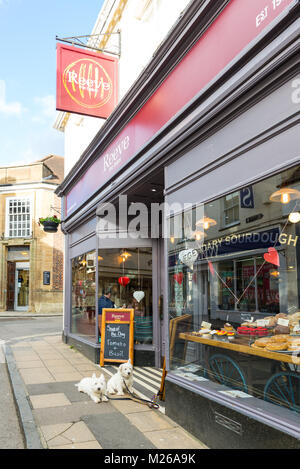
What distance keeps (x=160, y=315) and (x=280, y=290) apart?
11.2 ft

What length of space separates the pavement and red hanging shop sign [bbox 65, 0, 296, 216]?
12.8 feet

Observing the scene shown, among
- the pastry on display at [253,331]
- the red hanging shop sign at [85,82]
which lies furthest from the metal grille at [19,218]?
the pastry on display at [253,331]

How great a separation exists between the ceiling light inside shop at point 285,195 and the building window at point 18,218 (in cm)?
2450

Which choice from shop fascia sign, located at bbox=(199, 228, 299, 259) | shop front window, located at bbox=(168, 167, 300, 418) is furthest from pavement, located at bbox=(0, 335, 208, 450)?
shop fascia sign, located at bbox=(199, 228, 299, 259)

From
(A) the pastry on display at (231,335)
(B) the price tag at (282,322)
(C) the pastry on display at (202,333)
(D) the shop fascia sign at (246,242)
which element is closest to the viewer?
(B) the price tag at (282,322)

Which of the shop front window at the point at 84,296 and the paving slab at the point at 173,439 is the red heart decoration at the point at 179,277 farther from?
the shop front window at the point at 84,296

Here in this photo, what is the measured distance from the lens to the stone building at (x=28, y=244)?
25.8 meters

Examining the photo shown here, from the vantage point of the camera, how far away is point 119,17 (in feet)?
28.1

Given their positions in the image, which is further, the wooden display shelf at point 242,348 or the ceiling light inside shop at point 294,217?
the ceiling light inside shop at point 294,217

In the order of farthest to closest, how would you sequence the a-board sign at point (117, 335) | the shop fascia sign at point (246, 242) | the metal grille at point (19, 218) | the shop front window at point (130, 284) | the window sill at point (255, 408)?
the metal grille at point (19, 218) → the shop front window at point (130, 284) → the a-board sign at point (117, 335) → the shop fascia sign at point (246, 242) → the window sill at point (255, 408)

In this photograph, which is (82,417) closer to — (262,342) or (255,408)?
(255,408)

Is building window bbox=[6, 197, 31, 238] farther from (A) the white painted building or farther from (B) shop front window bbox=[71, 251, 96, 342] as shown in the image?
(A) the white painted building
